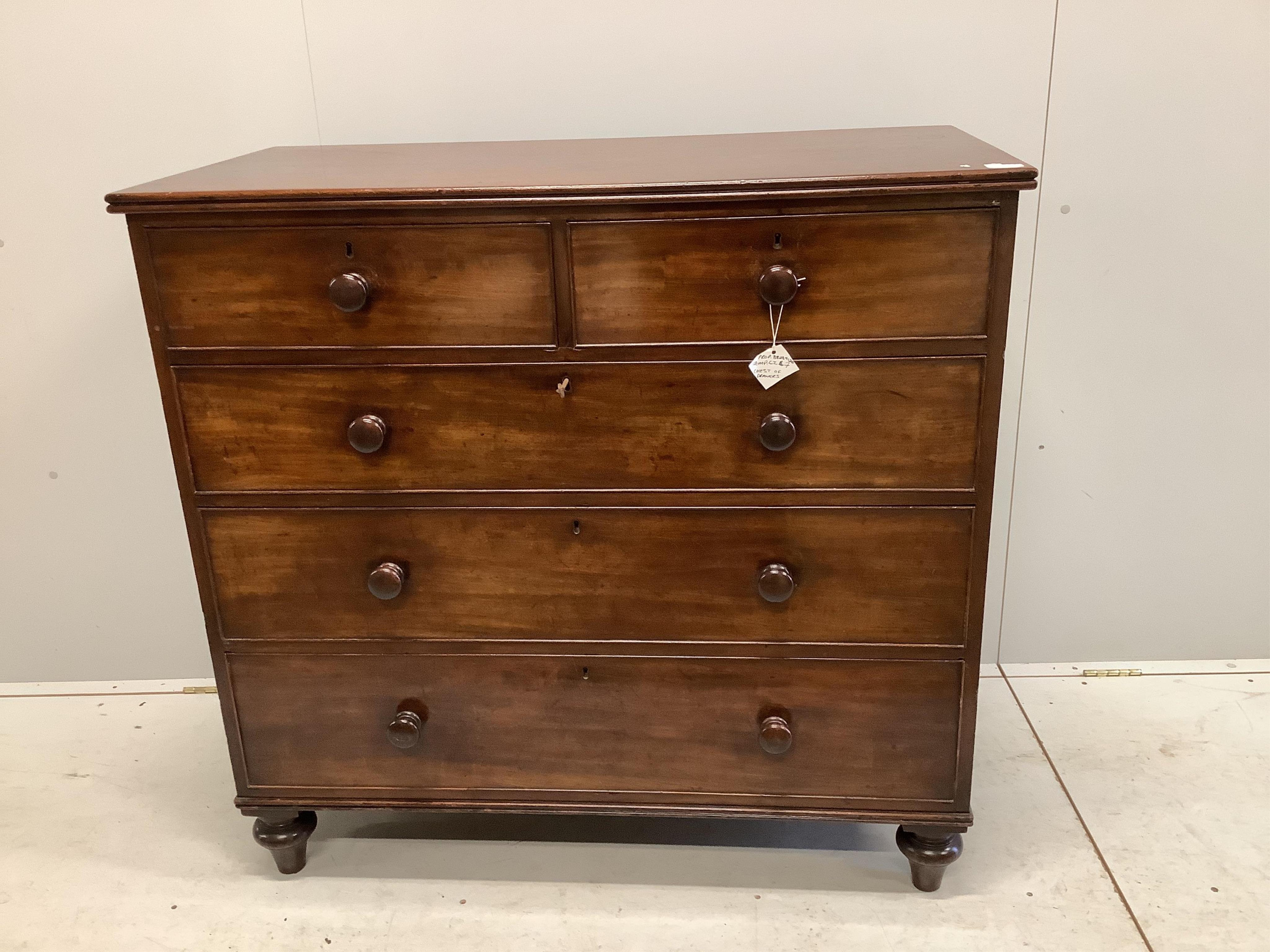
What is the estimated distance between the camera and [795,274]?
58.4 inches

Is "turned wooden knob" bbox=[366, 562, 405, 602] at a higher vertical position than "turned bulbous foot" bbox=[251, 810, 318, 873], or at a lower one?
higher

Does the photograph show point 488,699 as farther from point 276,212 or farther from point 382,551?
point 276,212

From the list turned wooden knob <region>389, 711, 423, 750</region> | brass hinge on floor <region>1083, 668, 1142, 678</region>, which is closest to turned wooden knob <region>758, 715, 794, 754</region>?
turned wooden knob <region>389, 711, 423, 750</region>

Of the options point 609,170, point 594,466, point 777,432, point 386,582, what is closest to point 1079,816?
point 777,432

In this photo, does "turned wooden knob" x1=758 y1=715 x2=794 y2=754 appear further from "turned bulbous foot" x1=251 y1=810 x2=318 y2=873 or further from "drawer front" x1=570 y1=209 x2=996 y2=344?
"turned bulbous foot" x1=251 y1=810 x2=318 y2=873

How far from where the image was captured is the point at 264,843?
1874 mm

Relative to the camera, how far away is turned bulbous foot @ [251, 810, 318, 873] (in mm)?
1873

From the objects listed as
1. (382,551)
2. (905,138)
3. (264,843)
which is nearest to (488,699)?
(382,551)

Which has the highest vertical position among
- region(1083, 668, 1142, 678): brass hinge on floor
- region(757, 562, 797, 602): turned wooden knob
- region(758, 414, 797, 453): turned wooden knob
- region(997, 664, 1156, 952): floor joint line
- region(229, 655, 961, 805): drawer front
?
region(758, 414, 797, 453): turned wooden knob

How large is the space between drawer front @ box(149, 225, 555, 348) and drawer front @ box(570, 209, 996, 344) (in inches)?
3.8

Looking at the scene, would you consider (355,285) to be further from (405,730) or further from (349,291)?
(405,730)

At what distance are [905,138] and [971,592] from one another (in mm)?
766

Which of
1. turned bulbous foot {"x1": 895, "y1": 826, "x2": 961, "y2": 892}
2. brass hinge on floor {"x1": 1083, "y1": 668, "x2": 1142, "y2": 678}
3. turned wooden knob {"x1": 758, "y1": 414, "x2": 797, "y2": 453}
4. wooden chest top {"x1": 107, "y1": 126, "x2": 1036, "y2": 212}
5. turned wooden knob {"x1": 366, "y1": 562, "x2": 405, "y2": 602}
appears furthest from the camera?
brass hinge on floor {"x1": 1083, "y1": 668, "x2": 1142, "y2": 678}

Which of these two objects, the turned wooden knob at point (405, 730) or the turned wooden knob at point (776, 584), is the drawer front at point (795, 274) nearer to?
the turned wooden knob at point (776, 584)
